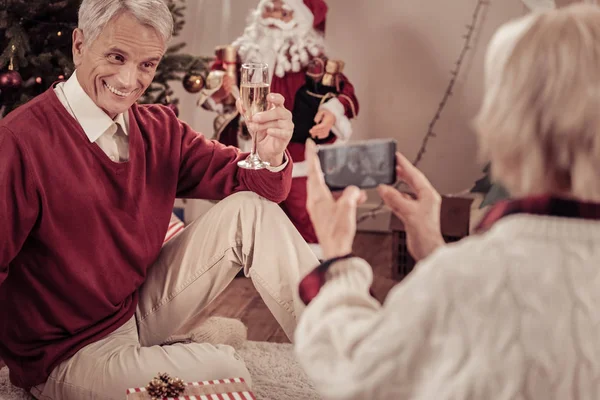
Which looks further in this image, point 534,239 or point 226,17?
point 226,17

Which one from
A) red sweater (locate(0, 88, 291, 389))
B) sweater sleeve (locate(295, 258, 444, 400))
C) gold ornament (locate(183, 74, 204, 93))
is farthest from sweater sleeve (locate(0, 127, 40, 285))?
gold ornament (locate(183, 74, 204, 93))

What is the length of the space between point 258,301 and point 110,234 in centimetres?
116

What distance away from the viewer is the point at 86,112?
1879 millimetres

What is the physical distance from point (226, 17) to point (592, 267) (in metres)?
3.29

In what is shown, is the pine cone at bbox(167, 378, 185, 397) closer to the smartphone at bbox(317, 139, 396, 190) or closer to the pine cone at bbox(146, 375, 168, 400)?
the pine cone at bbox(146, 375, 168, 400)

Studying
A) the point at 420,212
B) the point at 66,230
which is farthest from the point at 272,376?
the point at 420,212

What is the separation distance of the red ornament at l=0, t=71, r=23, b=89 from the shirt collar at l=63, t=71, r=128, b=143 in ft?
2.73

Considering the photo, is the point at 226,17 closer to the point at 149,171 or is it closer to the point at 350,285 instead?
the point at 149,171

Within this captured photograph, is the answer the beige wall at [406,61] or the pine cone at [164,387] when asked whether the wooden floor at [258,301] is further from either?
the pine cone at [164,387]

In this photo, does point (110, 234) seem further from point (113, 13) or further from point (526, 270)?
point (526, 270)

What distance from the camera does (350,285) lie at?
43.6 inches

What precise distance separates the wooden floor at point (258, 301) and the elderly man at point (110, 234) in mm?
649

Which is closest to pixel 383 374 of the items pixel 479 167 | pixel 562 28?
pixel 562 28

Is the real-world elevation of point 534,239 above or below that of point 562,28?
below
